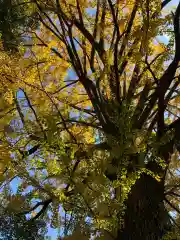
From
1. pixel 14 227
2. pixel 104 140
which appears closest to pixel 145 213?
pixel 104 140

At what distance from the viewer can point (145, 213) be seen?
189 cm

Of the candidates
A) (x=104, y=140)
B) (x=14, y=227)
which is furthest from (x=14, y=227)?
(x=104, y=140)

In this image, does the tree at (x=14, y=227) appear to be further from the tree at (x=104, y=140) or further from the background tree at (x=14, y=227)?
the tree at (x=104, y=140)

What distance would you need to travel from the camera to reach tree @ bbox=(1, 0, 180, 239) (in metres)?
1.58

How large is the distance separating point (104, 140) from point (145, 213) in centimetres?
44

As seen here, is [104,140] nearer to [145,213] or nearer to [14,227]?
[145,213]

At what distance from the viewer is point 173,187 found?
6.98 feet

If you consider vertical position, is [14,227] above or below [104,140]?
below

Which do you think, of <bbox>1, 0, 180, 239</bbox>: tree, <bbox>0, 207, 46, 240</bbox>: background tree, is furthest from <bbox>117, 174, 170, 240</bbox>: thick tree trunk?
<bbox>0, 207, 46, 240</bbox>: background tree

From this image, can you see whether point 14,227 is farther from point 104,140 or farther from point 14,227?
point 104,140

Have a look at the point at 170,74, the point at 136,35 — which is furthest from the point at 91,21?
the point at 170,74

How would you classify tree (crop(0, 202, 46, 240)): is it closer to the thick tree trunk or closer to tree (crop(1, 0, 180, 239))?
tree (crop(1, 0, 180, 239))

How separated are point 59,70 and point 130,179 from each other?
1563mm

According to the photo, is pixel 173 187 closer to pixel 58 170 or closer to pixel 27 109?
pixel 58 170
